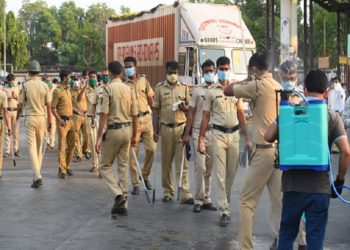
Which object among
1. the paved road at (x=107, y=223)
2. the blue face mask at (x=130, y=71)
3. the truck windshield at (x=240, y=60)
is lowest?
the paved road at (x=107, y=223)

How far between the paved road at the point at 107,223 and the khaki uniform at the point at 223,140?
1.49 feet

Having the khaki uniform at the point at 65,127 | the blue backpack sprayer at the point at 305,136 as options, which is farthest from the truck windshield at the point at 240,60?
the blue backpack sprayer at the point at 305,136

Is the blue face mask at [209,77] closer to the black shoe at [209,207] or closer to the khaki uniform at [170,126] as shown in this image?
the khaki uniform at [170,126]

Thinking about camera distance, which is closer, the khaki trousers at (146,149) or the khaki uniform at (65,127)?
the khaki trousers at (146,149)

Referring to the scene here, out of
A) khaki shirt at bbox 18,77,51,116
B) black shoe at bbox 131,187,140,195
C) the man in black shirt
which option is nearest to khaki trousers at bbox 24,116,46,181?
khaki shirt at bbox 18,77,51,116

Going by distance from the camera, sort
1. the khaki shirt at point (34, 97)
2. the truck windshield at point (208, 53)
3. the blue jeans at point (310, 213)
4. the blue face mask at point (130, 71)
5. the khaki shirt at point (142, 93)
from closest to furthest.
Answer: the blue jeans at point (310, 213) < the blue face mask at point (130, 71) < the khaki shirt at point (142, 93) < the khaki shirt at point (34, 97) < the truck windshield at point (208, 53)

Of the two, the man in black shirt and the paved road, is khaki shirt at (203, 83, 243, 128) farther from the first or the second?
the man in black shirt

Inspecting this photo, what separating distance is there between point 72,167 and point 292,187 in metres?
9.49

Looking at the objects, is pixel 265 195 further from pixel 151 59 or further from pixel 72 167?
pixel 151 59

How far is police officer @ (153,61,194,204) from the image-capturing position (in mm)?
10500

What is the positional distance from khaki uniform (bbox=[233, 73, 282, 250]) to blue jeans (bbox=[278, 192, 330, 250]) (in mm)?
1116

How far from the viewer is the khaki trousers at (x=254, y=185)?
693cm

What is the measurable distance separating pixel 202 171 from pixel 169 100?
1379 millimetres

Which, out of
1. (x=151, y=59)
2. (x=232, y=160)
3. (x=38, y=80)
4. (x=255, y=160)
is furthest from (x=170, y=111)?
(x=151, y=59)
